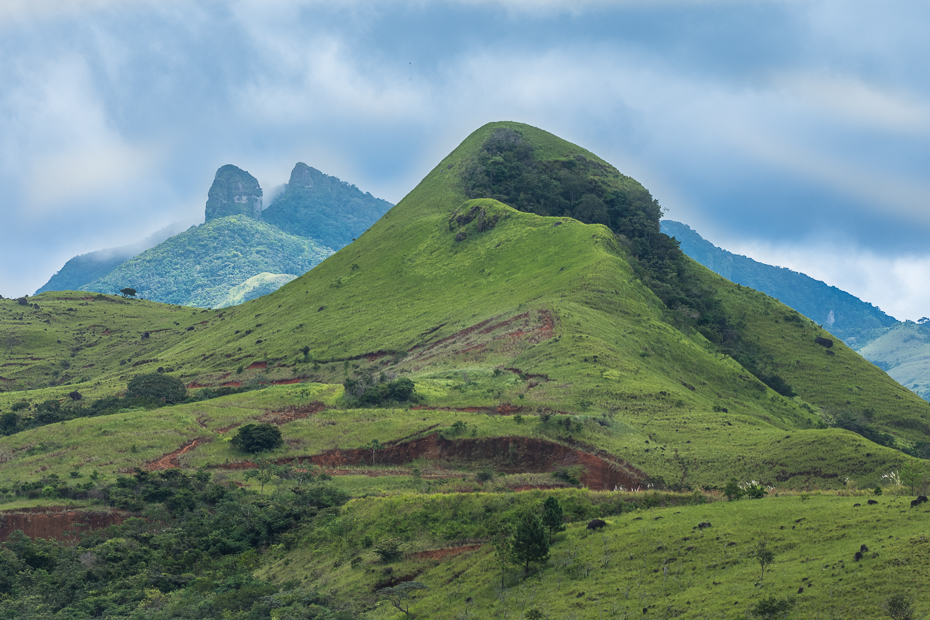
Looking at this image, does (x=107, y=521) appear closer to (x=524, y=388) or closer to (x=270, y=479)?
(x=270, y=479)

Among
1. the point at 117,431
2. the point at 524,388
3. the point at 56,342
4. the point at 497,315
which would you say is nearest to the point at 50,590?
the point at 117,431

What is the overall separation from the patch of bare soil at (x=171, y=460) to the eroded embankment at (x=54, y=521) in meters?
9.27

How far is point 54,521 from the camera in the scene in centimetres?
5428

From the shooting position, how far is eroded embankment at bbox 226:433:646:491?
5862 cm

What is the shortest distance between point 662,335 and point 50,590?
6974cm

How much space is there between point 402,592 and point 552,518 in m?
8.07

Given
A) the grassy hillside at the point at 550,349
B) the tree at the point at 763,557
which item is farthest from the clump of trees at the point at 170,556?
the grassy hillside at the point at 550,349

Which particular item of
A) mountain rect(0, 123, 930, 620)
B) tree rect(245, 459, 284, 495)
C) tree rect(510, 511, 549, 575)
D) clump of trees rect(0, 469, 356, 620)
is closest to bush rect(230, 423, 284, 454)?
mountain rect(0, 123, 930, 620)

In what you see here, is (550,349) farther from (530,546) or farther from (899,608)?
(899,608)

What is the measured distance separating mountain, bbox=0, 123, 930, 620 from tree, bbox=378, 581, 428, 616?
0.13m

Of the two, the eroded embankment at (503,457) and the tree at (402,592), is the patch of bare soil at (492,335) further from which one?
the tree at (402,592)

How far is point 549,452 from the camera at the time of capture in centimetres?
6219

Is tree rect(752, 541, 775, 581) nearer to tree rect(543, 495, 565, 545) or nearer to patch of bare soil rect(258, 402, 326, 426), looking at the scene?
tree rect(543, 495, 565, 545)

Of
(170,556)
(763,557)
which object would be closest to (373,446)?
(170,556)
